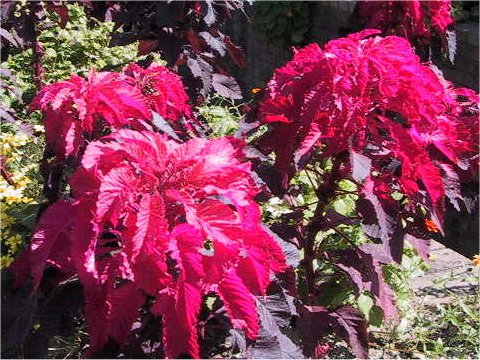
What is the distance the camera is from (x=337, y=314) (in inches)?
79.9

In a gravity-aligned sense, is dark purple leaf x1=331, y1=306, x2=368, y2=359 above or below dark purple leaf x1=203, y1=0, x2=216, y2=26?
below

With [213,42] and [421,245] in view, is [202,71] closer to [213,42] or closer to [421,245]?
[213,42]

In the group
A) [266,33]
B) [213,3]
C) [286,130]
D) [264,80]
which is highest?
[213,3]

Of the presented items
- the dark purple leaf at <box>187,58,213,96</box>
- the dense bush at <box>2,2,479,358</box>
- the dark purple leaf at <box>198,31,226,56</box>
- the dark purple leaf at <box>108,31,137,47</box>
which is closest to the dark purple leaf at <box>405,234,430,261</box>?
the dense bush at <box>2,2,479,358</box>

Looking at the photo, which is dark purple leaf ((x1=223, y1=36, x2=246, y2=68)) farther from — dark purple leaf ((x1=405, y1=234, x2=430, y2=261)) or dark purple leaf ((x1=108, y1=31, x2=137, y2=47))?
dark purple leaf ((x1=405, y1=234, x2=430, y2=261))

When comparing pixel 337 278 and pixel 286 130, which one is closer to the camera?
pixel 286 130

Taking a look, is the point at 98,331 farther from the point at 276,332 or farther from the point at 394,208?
the point at 394,208

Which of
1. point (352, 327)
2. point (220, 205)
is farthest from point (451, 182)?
point (220, 205)

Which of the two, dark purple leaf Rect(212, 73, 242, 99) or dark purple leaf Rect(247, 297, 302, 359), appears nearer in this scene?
dark purple leaf Rect(247, 297, 302, 359)

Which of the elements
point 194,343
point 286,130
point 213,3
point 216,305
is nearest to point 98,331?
point 194,343

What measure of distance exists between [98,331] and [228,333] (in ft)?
1.25

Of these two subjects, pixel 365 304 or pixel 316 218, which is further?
pixel 365 304

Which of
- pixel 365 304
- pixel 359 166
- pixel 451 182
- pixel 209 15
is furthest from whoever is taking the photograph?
pixel 209 15

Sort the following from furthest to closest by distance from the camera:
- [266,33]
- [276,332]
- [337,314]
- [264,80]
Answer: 1. [264,80]
2. [266,33]
3. [337,314]
4. [276,332]
